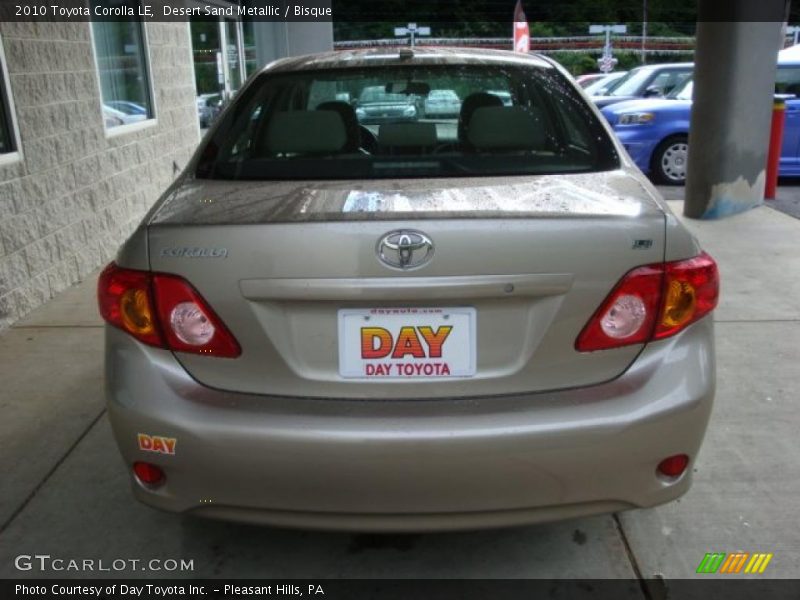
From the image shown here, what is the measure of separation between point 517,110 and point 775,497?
169 cm

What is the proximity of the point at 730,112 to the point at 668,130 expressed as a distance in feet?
8.15

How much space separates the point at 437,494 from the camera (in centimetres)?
202

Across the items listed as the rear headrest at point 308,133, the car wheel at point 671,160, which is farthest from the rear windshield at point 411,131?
the car wheel at point 671,160

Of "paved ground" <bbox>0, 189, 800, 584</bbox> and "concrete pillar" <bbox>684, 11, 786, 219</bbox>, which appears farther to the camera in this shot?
"concrete pillar" <bbox>684, 11, 786, 219</bbox>

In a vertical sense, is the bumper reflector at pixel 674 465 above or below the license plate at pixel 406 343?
below

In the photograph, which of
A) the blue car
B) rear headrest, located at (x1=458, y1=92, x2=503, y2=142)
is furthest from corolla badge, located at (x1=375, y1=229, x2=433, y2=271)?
the blue car

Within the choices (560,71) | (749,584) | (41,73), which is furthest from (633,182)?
(41,73)

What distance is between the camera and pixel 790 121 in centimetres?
945

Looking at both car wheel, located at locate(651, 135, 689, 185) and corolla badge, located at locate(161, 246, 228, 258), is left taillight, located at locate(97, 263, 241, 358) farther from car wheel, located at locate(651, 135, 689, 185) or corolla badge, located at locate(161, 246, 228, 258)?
car wheel, located at locate(651, 135, 689, 185)

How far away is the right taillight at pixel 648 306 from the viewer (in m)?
2.04

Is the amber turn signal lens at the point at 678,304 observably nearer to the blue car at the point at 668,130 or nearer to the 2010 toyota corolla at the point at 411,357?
the 2010 toyota corolla at the point at 411,357

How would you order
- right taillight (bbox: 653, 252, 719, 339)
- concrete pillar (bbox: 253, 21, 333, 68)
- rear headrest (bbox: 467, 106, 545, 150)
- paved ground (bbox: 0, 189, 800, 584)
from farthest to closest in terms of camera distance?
1. concrete pillar (bbox: 253, 21, 333, 68)
2. rear headrest (bbox: 467, 106, 545, 150)
3. paved ground (bbox: 0, 189, 800, 584)
4. right taillight (bbox: 653, 252, 719, 339)

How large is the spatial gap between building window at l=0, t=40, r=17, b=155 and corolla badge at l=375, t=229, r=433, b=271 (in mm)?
3684

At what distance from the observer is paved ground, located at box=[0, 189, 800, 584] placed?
2.50 meters
